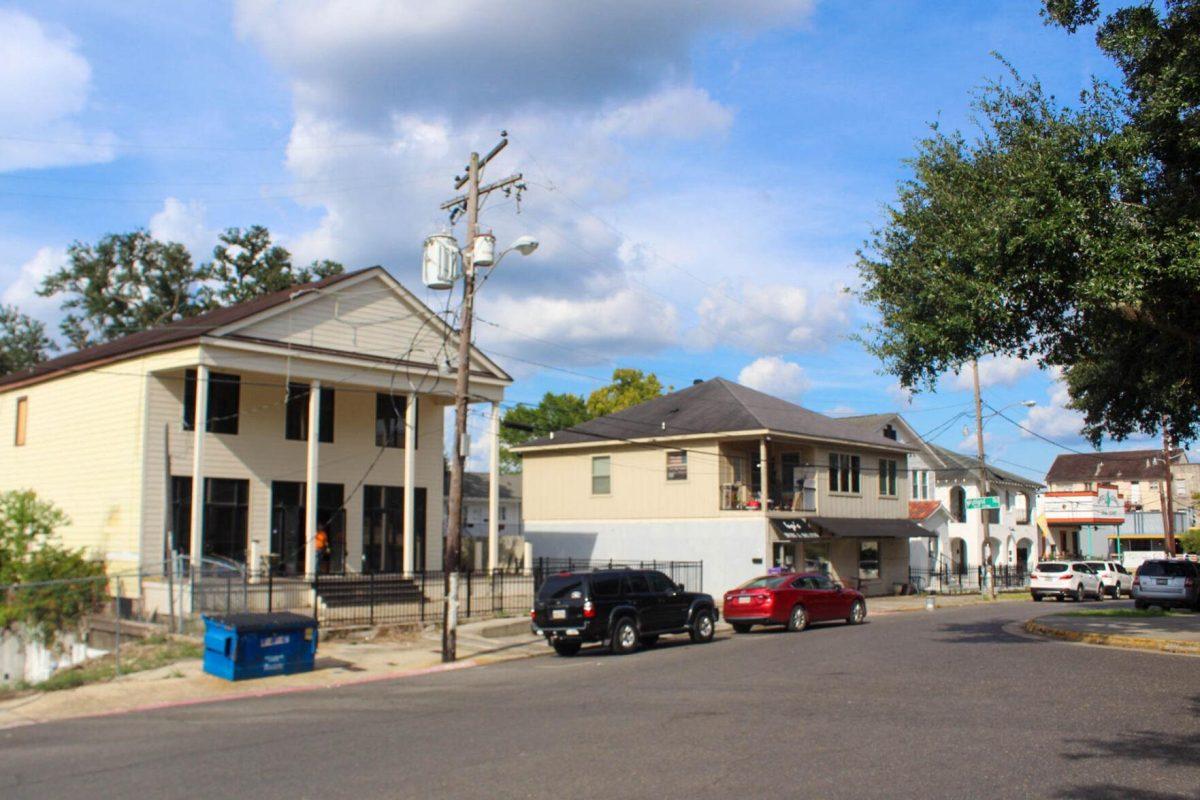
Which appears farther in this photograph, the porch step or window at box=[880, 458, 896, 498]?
window at box=[880, 458, 896, 498]

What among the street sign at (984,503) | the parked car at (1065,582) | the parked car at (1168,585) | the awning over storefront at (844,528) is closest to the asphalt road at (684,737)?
the parked car at (1168,585)

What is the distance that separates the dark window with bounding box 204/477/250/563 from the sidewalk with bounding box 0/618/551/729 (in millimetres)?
7514

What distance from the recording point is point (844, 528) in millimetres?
39594

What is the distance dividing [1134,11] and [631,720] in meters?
13.1

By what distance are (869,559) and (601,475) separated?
1215 centimetres

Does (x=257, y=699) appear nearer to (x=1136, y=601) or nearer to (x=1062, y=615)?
(x=1062, y=615)

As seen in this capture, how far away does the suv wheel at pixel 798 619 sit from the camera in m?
25.2

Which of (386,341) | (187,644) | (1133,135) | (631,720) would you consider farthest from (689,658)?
(386,341)

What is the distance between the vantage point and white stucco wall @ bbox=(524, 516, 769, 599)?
119 ft

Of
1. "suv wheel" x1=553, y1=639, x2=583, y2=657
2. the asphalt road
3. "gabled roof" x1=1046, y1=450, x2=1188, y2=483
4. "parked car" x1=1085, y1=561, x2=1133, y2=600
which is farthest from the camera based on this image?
"gabled roof" x1=1046, y1=450, x2=1188, y2=483

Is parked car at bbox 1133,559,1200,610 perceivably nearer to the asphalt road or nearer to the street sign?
the street sign

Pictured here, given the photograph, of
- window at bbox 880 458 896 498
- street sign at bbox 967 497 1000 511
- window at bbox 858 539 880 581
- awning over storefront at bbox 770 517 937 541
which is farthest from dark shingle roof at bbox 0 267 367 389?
window at bbox 880 458 896 498

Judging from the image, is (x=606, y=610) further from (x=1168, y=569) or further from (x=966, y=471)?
(x=966, y=471)

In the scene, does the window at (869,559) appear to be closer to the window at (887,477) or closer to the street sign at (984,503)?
the window at (887,477)
